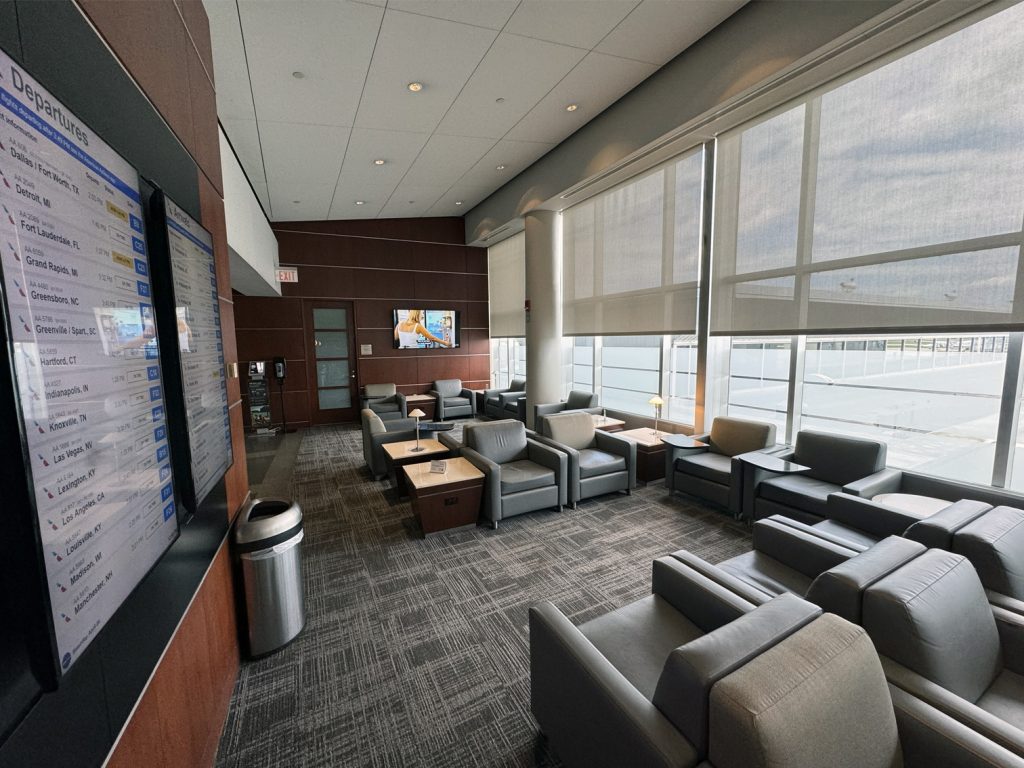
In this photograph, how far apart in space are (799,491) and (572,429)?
82.5 inches

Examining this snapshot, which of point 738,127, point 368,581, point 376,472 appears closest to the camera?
point 368,581

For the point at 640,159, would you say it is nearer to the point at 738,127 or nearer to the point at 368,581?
the point at 738,127

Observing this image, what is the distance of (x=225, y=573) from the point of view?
6.58 ft

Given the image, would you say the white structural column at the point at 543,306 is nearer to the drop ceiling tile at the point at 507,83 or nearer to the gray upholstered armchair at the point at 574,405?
the gray upholstered armchair at the point at 574,405

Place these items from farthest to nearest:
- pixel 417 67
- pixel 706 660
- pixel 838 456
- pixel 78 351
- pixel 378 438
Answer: pixel 378 438 < pixel 417 67 < pixel 838 456 < pixel 706 660 < pixel 78 351

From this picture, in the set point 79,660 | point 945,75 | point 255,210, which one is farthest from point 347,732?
point 255,210

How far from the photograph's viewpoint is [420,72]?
3482mm

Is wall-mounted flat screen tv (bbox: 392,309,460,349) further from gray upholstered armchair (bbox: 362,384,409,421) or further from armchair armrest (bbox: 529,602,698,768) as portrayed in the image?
armchair armrest (bbox: 529,602,698,768)

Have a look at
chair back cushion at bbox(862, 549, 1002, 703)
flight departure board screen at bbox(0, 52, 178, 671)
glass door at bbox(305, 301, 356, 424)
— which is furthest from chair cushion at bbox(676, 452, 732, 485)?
glass door at bbox(305, 301, 356, 424)

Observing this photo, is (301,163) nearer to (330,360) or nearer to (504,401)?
(330,360)

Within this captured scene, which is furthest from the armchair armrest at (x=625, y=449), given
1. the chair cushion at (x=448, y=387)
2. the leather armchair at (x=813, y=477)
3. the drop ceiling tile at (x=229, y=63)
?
the chair cushion at (x=448, y=387)

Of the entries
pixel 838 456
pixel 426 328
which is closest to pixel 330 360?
pixel 426 328

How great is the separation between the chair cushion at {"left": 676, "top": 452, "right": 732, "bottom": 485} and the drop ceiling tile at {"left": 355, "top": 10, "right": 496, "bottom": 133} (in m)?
4.03

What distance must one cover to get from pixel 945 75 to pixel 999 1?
36cm
